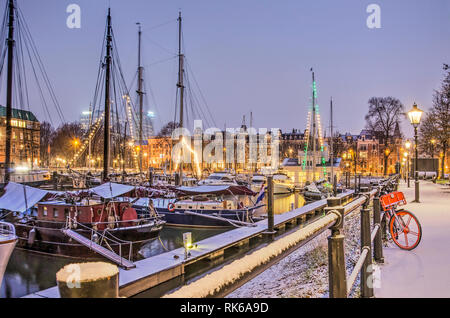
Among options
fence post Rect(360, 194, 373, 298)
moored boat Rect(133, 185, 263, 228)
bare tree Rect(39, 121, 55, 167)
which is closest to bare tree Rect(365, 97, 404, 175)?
moored boat Rect(133, 185, 263, 228)

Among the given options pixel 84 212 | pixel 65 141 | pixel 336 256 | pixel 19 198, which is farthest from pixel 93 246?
pixel 65 141

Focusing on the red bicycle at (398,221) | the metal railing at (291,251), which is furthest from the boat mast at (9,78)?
the metal railing at (291,251)

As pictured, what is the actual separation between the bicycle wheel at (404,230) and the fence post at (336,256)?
5.66 m

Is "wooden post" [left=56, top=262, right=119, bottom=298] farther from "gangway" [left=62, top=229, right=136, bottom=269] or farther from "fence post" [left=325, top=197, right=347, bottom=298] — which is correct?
"gangway" [left=62, top=229, right=136, bottom=269]

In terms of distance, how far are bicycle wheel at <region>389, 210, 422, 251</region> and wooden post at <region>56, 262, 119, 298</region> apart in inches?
307

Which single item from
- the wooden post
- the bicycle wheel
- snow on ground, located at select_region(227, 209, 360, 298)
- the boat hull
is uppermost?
the wooden post

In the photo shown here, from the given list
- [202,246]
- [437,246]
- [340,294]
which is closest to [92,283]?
[340,294]

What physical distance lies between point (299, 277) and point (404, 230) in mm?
2572

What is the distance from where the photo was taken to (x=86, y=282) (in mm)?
1528

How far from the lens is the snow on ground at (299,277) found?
705cm

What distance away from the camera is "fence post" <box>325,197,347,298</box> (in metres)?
2.92
